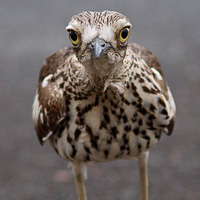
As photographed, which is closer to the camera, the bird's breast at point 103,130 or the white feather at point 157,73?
the bird's breast at point 103,130

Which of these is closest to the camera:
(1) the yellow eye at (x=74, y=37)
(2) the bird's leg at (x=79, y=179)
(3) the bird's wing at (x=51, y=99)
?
(1) the yellow eye at (x=74, y=37)

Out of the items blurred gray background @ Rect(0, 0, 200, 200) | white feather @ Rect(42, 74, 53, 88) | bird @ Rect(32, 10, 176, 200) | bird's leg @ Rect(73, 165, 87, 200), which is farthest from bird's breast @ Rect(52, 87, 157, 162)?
blurred gray background @ Rect(0, 0, 200, 200)

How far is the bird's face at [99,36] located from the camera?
244cm

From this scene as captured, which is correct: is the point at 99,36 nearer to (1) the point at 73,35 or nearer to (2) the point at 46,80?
(1) the point at 73,35

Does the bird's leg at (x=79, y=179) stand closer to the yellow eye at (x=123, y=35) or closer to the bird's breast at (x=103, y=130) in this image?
the bird's breast at (x=103, y=130)

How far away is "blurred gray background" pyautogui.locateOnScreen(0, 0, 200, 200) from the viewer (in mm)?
5352

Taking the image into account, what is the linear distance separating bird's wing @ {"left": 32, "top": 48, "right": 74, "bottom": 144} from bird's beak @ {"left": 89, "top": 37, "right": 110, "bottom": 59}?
2.81 feet

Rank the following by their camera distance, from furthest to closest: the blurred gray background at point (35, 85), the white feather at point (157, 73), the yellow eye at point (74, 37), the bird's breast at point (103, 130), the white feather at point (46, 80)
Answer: the blurred gray background at point (35, 85) < the white feather at point (46, 80) < the white feather at point (157, 73) < the bird's breast at point (103, 130) < the yellow eye at point (74, 37)

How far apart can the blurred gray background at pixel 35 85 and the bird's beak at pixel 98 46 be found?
2.95 m

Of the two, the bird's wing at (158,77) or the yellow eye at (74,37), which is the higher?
the yellow eye at (74,37)

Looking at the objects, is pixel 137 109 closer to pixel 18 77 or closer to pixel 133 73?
pixel 133 73

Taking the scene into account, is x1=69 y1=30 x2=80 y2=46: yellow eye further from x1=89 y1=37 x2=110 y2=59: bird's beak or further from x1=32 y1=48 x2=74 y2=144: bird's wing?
x1=32 y1=48 x2=74 y2=144: bird's wing

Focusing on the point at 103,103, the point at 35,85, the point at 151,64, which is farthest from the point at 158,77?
the point at 35,85

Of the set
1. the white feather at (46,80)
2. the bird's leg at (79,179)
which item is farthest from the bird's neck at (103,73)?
the bird's leg at (79,179)
